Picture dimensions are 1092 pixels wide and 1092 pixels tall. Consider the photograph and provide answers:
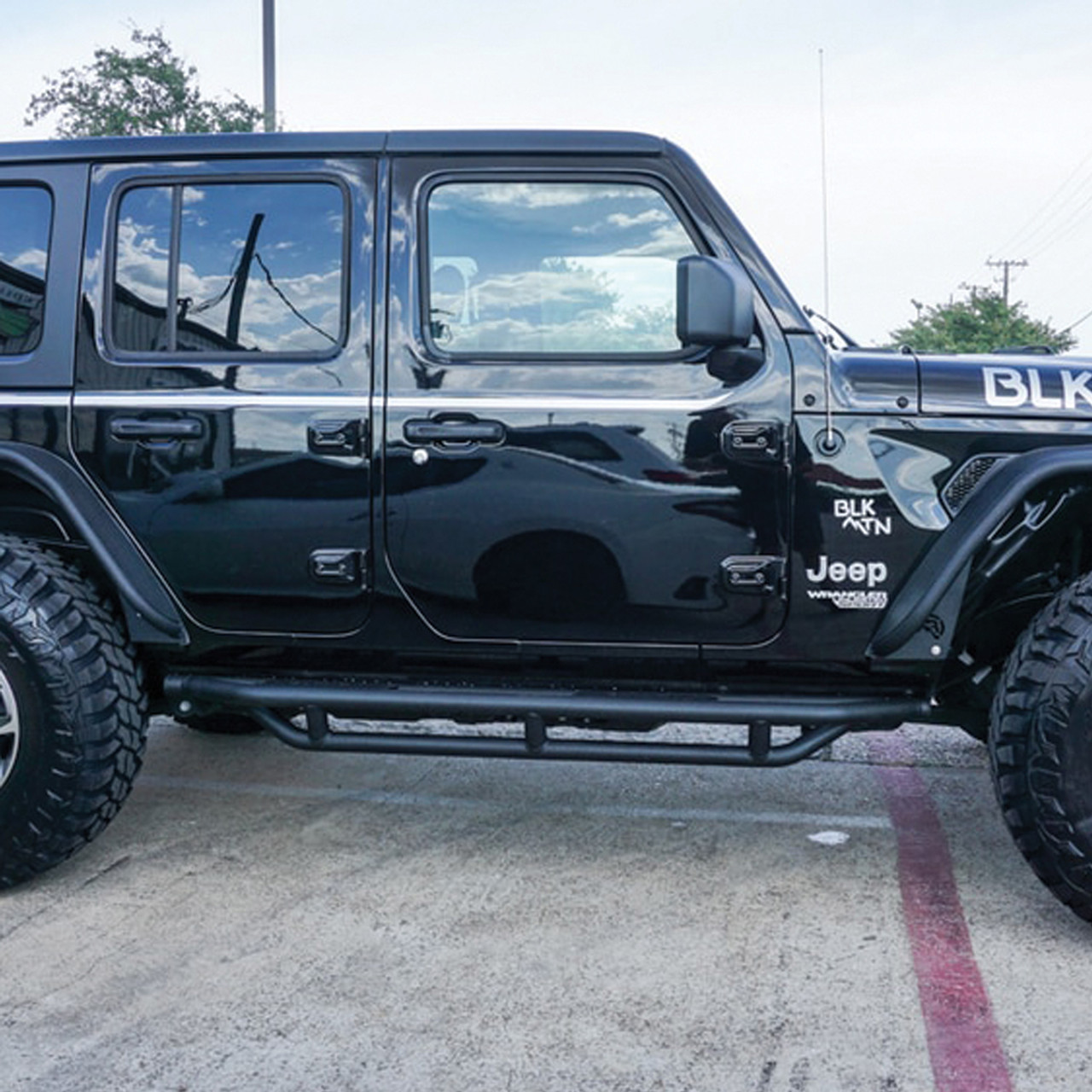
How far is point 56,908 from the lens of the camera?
3.54 metres

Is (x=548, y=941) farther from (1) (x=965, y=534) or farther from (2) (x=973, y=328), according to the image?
(2) (x=973, y=328)

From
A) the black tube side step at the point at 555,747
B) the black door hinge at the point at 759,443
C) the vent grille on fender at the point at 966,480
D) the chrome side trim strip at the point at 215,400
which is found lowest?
the black tube side step at the point at 555,747

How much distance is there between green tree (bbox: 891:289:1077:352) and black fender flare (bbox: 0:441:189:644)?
32.1 metres

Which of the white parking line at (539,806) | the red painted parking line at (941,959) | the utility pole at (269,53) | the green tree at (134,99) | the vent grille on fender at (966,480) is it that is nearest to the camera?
the red painted parking line at (941,959)

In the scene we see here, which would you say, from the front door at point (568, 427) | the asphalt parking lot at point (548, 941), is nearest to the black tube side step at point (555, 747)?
the front door at point (568, 427)

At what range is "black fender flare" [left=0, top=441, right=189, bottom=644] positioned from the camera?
3518mm

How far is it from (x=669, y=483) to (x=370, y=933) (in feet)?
4.50

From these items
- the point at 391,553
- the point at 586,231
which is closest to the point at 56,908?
the point at 391,553

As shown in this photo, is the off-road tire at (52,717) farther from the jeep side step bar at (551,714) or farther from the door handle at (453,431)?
the door handle at (453,431)

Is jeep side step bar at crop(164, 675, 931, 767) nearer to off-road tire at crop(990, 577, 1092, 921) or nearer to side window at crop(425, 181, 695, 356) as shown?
off-road tire at crop(990, 577, 1092, 921)

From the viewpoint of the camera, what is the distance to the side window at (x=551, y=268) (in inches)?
137

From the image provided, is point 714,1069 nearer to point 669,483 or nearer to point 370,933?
point 370,933

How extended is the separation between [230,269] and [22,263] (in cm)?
61

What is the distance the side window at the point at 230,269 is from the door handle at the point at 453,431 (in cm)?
33
